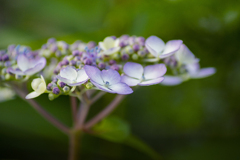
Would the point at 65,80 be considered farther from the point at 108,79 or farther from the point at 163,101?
the point at 163,101

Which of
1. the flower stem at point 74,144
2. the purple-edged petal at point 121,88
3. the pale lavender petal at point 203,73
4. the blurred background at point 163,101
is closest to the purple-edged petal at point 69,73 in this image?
the purple-edged petal at point 121,88

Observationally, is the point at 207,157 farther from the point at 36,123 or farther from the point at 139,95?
the point at 36,123

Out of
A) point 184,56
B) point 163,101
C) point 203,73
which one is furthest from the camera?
point 163,101

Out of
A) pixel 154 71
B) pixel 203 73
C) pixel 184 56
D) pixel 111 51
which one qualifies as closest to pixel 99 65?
pixel 111 51

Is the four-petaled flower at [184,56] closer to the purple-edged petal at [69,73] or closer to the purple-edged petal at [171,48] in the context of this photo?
the purple-edged petal at [171,48]

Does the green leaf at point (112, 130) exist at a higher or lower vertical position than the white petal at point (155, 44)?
lower

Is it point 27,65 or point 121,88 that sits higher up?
point 27,65
